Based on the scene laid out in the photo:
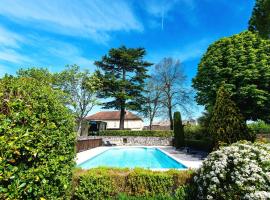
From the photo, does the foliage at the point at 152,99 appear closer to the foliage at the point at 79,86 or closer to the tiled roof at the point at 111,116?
the foliage at the point at 79,86

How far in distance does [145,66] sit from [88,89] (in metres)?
10.8

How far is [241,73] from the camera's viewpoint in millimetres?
18688

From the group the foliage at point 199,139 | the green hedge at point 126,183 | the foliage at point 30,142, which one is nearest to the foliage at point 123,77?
the foliage at point 199,139

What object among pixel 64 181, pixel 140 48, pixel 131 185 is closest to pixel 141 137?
pixel 140 48

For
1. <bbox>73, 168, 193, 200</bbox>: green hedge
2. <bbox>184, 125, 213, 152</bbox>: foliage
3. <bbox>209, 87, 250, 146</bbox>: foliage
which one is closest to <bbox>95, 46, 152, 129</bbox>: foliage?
<bbox>184, 125, 213, 152</bbox>: foliage

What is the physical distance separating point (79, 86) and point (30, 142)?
3205 centimetres

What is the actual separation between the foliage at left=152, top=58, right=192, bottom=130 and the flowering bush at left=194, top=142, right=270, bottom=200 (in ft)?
114

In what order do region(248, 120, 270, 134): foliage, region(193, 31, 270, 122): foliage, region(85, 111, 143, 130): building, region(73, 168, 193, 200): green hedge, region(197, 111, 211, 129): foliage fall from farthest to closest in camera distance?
1. region(85, 111, 143, 130): building
2. region(248, 120, 270, 134): foliage
3. region(197, 111, 211, 129): foliage
4. region(193, 31, 270, 122): foliage
5. region(73, 168, 193, 200): green hedge

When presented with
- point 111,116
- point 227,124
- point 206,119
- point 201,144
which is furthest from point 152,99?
point 227,124

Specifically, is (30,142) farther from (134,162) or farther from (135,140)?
(135,140)

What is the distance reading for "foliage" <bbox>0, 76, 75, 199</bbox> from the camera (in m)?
2.85

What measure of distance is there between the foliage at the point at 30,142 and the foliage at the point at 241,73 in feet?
54.7

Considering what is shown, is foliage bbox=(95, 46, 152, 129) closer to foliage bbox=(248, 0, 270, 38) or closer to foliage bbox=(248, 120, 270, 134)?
foliage bbox=(248, 120, 270, 134)

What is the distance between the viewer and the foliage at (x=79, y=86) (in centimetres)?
3397
